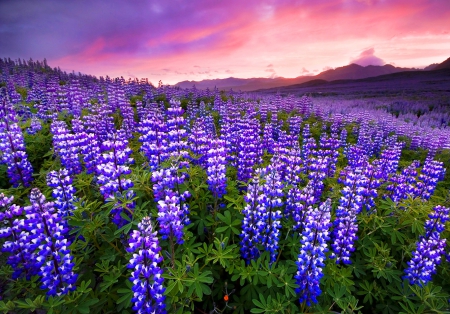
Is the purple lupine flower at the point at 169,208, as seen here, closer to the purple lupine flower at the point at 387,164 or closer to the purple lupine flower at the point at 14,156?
the purple lupine flower at the point at 14,156

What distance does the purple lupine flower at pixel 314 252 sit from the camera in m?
3.12

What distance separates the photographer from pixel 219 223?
14.5 feet

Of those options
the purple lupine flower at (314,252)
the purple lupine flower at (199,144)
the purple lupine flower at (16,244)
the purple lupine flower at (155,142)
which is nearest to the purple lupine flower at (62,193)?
the purple lupine flower at (16,244)

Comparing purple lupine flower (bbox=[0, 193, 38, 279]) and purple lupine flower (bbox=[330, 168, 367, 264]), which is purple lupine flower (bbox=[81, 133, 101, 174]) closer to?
purple lupine flower (bbox=[0, 193, 38, 279])

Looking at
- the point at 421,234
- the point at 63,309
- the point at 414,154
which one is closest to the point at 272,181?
the point at 421,234

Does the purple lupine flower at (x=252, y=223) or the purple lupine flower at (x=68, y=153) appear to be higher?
the purple lupine flower at (x=68, y=153)

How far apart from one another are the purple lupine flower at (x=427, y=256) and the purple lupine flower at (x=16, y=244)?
17.9ft

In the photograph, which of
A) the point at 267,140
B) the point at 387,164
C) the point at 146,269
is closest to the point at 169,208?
the point at 146,269

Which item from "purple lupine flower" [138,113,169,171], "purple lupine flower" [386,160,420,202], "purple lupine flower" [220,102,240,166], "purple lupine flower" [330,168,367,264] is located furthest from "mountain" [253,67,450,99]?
"purple lupine flower" [330,168,367,264]

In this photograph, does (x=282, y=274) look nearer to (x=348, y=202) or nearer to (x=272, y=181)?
(x=272, y=181)

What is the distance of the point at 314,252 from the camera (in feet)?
10.2

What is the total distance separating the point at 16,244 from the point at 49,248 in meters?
0.89

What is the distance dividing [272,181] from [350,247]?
1.52 m

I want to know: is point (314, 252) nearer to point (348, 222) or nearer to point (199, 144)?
point (348, 222)
